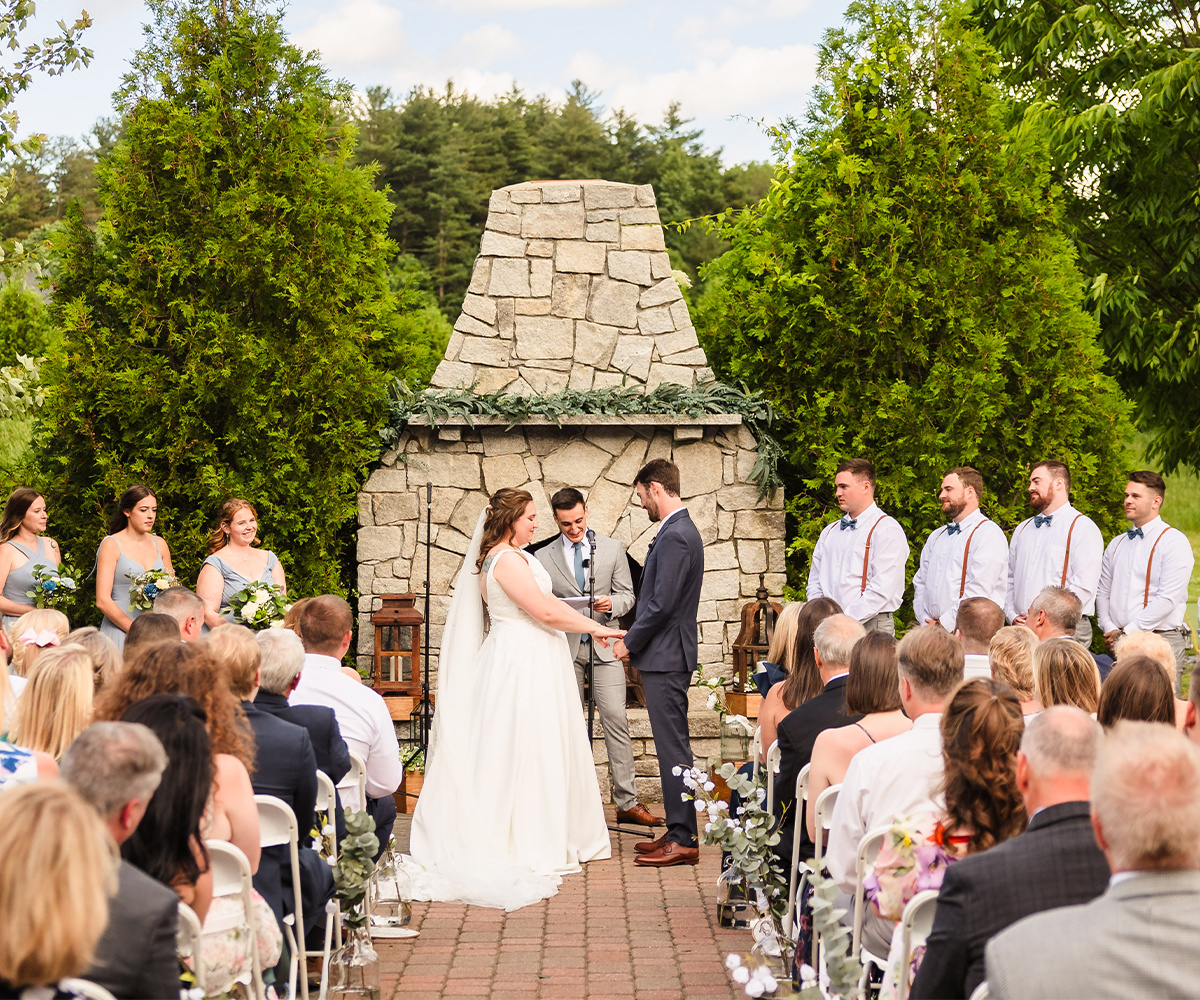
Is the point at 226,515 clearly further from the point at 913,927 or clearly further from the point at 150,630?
the point at 913,927

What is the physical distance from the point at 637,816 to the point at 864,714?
10.8 ft

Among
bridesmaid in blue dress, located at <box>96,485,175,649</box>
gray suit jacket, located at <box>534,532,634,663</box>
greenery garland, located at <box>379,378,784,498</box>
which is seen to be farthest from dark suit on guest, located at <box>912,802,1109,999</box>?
greenery garland, located at <box>379,378,784,498</box>

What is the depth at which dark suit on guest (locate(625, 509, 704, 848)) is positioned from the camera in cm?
601

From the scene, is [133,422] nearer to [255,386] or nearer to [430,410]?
[255,386]

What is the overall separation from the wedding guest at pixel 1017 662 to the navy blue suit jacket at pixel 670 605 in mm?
2080

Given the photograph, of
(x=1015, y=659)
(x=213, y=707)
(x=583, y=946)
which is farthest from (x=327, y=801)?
(x=1015, y=659)

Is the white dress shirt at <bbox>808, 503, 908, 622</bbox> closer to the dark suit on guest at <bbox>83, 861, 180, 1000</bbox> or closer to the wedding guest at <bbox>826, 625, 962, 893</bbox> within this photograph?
the wedding guest at <bbox>826, 625, 962, 893</bbox>

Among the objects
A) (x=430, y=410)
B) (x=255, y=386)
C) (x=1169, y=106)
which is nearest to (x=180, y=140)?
(x=255, y=386)

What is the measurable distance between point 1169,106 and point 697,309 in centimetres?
517

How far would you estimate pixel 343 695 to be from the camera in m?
4.67

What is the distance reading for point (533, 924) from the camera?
520 cm

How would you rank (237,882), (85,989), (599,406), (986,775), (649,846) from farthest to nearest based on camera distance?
(599,406), (649,846), (237,882), (986,775), (85,989)

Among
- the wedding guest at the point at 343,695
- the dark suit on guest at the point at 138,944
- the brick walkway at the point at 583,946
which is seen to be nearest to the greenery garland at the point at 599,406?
the brick walkway at the point at 583,946

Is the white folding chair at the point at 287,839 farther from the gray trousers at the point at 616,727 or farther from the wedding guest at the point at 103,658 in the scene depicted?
the gray trousers at the point at 616,727
